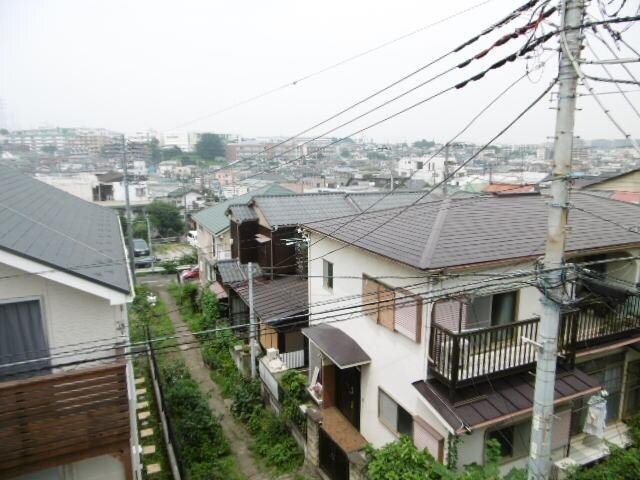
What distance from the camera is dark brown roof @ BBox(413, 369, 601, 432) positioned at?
315 inches

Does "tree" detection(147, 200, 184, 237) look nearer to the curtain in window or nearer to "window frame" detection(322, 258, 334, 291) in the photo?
"window frame" detection(322, 258, 334, 291)

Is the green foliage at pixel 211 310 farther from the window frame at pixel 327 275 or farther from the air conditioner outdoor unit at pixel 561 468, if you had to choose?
the air conditioner outdoor unit at pixel 561 468

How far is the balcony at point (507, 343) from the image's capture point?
8.23 m

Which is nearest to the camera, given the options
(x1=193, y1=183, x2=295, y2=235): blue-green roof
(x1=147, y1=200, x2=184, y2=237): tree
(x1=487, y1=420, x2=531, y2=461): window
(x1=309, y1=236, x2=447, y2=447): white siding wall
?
(x1=309, y1=236, x2=447, y2=447): white siding wall

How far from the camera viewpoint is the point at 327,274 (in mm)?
12945

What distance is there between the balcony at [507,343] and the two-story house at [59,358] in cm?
570

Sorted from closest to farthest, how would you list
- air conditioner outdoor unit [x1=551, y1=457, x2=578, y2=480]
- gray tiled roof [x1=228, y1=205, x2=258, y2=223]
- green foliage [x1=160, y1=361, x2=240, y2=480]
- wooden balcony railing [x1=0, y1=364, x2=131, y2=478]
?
wooden balcony railing [x1=0, y1=364, x2=131, y2=478], air conditioner outdoor unit [x1=551, y1=457, x2=578, y2=480], green foliage [x1=160, y1=361, x2=240, y2=480], gray tiled roof [x1=228, y1=205, x2=258, y2=223]

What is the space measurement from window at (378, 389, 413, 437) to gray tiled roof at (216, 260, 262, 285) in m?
9.63

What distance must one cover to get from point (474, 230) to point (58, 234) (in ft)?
29.6

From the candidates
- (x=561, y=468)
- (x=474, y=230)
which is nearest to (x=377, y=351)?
(x=474, y=230)

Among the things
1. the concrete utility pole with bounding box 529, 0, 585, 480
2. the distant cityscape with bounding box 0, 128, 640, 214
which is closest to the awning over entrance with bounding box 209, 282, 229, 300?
the distant cityscape with bounding box 0, 128, 640, 214

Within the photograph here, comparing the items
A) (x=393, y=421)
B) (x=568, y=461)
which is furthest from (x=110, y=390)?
(x=568, y=461)

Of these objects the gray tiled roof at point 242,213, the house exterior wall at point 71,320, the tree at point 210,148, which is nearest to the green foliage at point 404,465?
the house exterior wall at point 71,320

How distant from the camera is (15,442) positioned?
636cm
